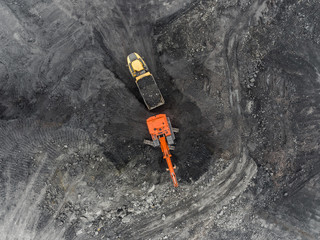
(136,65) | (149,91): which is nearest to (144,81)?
(149,91)

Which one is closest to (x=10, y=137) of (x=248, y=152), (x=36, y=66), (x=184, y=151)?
(x=36, y=66)

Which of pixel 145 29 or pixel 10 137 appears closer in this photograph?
pixel 10 137

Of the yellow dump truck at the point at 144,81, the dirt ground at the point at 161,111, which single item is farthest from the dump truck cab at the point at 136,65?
the dirt ground at the point at 161,111

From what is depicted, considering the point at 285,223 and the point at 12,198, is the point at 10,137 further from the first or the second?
the point at 285,223

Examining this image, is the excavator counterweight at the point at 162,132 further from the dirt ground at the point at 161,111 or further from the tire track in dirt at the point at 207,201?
the tire track in dirt at the point at 207,201

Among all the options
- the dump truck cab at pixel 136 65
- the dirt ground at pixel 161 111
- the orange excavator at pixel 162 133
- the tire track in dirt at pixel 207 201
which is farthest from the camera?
the tire track in dirt at pixel 207 201

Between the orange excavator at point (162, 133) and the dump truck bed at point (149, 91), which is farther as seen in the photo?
the dump truck bed at point (149, 91)
